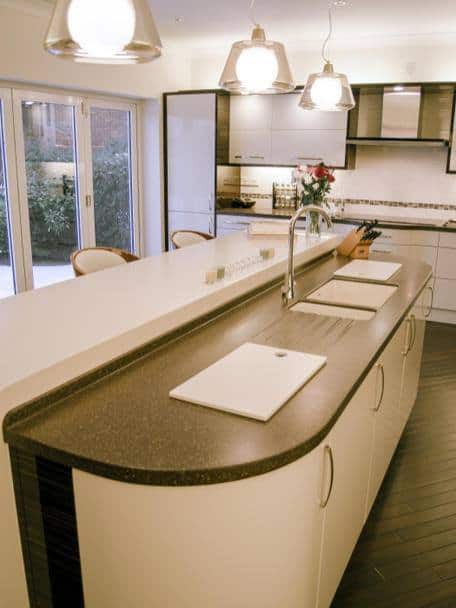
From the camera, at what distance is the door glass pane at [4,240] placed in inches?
188

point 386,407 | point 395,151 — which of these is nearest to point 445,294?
point 395,151

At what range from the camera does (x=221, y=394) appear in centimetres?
163

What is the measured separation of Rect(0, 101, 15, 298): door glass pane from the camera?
4779 millimetres

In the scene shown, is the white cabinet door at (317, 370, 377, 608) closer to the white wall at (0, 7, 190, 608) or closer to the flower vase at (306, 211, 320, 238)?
the white wall at (0, 7, 190, 608)

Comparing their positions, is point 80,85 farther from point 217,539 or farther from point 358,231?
point 217,539

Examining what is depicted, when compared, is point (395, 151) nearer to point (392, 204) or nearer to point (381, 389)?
point (392, 204)

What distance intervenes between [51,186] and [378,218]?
3.31 meters

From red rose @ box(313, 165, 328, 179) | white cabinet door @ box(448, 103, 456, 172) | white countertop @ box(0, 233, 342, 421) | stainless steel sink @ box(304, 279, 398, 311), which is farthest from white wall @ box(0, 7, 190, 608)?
white cabinet door @ box(448, 103, 456, 172)

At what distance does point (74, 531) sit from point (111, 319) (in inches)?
27.5

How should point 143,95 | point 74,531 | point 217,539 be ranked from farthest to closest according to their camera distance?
point 143,95, point 74,531, point 217,539

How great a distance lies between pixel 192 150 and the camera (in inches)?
247

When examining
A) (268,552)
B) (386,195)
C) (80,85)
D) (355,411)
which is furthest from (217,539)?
(386,195)

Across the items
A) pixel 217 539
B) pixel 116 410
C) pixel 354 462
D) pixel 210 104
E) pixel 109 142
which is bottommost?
pixel 354 462

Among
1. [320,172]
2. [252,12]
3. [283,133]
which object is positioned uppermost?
[252,12]
